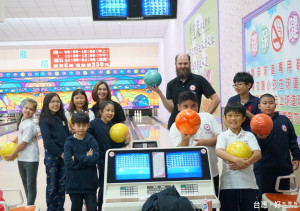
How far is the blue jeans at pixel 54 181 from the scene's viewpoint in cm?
289

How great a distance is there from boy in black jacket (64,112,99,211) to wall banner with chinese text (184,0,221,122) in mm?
2704

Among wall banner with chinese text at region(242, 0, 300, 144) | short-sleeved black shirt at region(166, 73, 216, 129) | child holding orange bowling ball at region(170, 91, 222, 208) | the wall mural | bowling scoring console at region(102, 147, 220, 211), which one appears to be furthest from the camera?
the wall mural

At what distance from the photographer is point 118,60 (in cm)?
1330

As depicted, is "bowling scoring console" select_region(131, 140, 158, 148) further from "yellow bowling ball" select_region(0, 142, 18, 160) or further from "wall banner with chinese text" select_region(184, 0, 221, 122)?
"wall banner with chinese text" select_region(184, 0, 221, 122)

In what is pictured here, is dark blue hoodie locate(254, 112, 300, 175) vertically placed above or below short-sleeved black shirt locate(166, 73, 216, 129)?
below

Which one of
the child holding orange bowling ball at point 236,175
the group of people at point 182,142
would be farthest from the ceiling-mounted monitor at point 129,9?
the child holding orange bowling ball at point 236,175

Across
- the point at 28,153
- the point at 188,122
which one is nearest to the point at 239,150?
the point at 188,122

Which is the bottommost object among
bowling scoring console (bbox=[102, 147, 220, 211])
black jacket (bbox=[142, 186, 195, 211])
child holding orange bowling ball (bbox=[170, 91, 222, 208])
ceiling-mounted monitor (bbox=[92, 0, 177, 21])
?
black jacket (bbox=[142, 186, 195, 211])

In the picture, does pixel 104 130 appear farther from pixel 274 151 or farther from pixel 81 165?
pixel 274 151

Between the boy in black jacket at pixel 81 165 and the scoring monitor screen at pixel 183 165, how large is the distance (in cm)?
90

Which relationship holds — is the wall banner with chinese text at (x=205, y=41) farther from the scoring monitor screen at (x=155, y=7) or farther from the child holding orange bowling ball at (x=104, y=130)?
the child holding orange bowling ball at (x=104, y=130)

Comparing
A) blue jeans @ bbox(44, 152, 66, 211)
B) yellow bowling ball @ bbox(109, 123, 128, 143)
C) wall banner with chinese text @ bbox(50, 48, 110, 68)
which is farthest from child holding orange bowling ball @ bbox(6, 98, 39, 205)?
wall banner with chinese text @ bbox(50, 48, 110, 68)

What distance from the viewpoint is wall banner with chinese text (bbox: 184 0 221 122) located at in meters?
4.80

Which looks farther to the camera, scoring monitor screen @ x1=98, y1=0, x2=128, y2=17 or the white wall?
scoring monitor screen @ x1=98, y1=0, x2=128, y2=17
